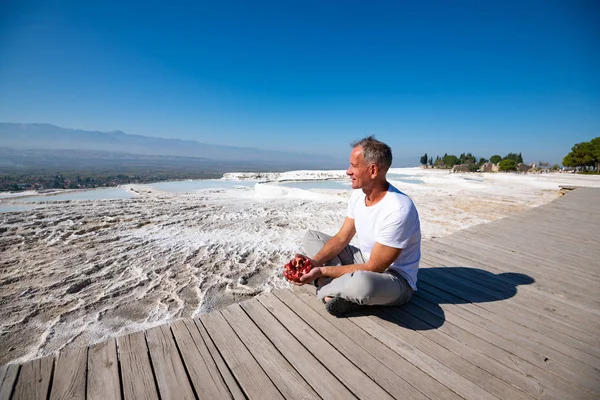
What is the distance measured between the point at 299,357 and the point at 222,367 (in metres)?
0.54

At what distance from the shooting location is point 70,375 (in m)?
1.72

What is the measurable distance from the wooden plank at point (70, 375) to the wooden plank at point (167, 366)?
0.39 metres

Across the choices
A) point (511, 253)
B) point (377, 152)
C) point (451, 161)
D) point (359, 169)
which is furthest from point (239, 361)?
point (451, 161)

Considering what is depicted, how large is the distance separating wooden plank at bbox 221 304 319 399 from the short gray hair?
1.77 metres

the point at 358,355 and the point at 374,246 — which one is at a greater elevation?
the point at 374,246

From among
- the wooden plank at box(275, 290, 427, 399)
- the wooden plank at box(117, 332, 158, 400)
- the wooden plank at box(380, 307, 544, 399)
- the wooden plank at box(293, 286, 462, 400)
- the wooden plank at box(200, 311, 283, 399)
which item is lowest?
the wooden plank at box(117, 332, 158, 400)

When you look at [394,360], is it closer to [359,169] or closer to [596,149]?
[359,169]

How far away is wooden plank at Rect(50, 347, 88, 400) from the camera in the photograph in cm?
160

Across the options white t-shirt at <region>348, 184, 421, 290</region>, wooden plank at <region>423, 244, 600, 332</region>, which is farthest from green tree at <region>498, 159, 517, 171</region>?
white t-shirt at <region>348, 184, 421, 290</region>

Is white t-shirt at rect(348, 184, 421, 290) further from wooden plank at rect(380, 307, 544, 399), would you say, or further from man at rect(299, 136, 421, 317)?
wooden plank at rect(380, 307, 544, 399)

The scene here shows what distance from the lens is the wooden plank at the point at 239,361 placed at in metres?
1.61

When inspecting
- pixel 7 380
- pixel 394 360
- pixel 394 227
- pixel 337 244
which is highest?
pixel 394 227

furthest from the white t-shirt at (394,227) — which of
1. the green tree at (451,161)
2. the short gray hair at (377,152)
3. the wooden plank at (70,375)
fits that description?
the green tree at (451,161)

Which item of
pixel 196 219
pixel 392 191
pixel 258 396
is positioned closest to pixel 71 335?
pixel 258 396
